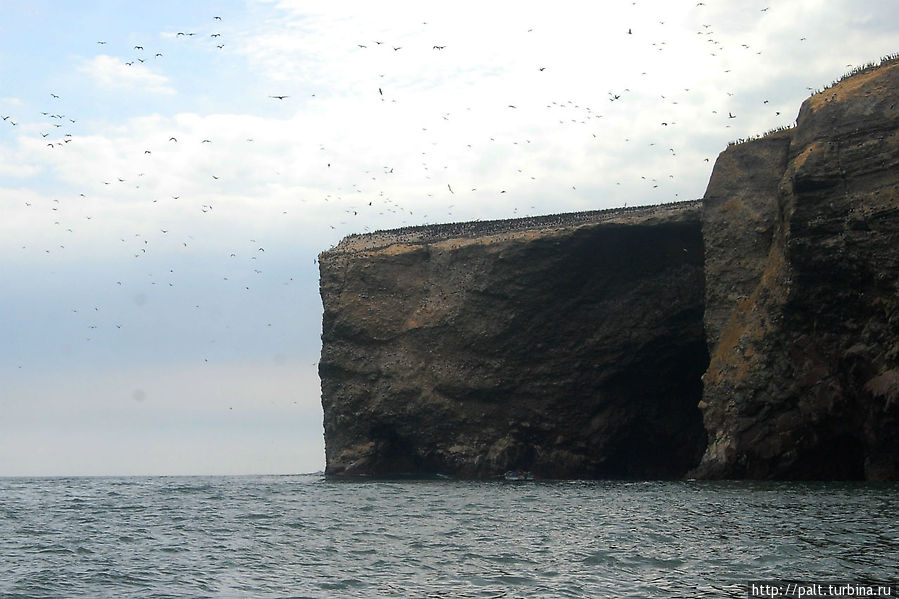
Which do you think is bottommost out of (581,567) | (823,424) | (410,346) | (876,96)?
(581,567)

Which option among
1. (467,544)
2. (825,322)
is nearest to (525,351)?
(825,322)

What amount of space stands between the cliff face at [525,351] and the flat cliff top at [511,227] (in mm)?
166

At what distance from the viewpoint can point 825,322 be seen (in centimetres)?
3447

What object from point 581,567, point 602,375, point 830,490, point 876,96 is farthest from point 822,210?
point 581,567

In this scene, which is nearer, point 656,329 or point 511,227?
point 656,329

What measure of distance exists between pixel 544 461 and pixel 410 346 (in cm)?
823

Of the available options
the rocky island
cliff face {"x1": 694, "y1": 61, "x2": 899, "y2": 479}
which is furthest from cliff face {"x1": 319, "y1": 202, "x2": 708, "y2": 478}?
cliff face {"x1": 694, "y1": 61, "x2": 899, "y2": 479}

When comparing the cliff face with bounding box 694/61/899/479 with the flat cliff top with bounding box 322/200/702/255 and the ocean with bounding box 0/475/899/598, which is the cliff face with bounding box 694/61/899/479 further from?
the flat cliff top with bounding box 322/200/702/255

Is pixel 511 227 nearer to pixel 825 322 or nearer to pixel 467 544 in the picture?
pixel 825 322

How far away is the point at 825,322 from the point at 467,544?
1873 cm

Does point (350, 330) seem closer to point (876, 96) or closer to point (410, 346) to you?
point (410, 346)

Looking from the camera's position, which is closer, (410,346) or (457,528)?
(457,528)

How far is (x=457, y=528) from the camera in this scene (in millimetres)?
23625

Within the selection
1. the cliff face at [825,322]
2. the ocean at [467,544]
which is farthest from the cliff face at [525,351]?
the ocean at [467,544]
